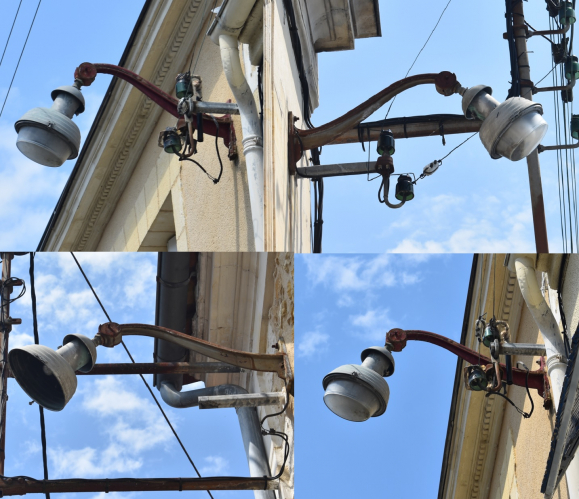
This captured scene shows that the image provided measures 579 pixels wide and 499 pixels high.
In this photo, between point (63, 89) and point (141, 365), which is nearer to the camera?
point (63, 89)

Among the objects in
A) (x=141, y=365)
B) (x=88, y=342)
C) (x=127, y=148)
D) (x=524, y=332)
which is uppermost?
(x=127, y=148)

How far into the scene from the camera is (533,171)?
27.6 feet

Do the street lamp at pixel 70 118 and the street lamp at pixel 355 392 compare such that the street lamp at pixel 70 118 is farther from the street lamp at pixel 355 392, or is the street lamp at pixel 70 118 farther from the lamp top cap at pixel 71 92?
the street lamp at pixel 355 392

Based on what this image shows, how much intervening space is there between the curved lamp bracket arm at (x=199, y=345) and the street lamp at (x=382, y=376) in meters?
1.06

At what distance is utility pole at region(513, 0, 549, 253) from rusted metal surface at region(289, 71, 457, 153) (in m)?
2.14

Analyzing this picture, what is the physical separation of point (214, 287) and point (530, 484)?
3.49 m

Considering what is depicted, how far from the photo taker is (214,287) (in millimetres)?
8484

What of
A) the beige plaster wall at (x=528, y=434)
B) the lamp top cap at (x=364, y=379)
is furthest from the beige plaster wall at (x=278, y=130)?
the beige plaster wall at (x=528, y=434)

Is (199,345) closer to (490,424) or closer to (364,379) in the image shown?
(364,379)

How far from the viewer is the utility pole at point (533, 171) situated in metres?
8.22

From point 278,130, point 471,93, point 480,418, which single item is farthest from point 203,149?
point 480,418

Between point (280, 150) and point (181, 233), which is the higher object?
point (181, 233)

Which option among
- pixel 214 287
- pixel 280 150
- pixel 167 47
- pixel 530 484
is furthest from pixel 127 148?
pixel 530 484

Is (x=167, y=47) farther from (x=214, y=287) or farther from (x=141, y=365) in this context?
(x=141, y=365)
